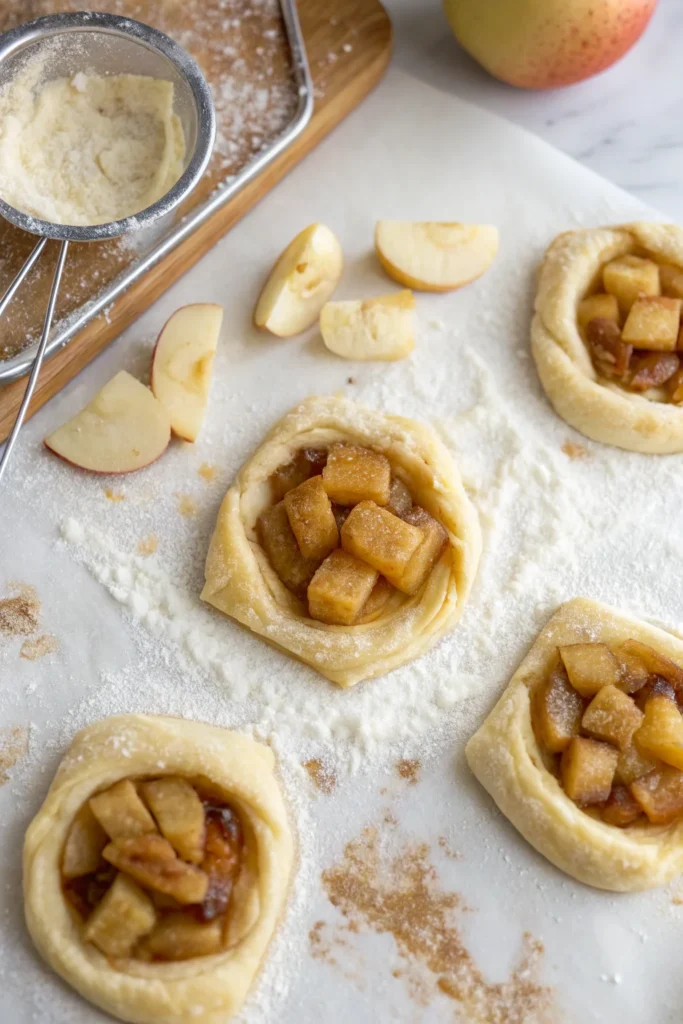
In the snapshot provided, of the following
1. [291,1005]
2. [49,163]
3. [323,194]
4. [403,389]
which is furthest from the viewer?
[323,194]

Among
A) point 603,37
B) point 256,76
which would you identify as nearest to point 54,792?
point 256,76

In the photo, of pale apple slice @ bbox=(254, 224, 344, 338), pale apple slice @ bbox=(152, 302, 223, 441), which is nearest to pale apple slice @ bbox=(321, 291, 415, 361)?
pale apple slice @ bbox=(254, 224, 344, 338)

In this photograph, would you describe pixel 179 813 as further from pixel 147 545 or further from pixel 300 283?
pixel 300 283

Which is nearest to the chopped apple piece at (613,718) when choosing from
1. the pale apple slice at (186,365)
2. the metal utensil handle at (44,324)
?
the pale apple slice at (186,365)

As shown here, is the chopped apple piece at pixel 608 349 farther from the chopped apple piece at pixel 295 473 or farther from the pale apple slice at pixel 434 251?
the chopped apple piece at pixel 295 473

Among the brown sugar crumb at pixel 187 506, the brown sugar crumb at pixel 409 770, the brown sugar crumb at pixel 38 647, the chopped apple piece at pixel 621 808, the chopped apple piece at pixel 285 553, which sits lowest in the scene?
the chopped apple piece at pixel 621 808

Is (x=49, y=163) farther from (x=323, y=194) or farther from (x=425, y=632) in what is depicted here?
(x=425, y=632)

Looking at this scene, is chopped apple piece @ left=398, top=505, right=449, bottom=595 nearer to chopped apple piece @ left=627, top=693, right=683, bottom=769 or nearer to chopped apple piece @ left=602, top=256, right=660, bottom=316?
chopped apple piece @ left=627, top=693, right=683, bottom=769
